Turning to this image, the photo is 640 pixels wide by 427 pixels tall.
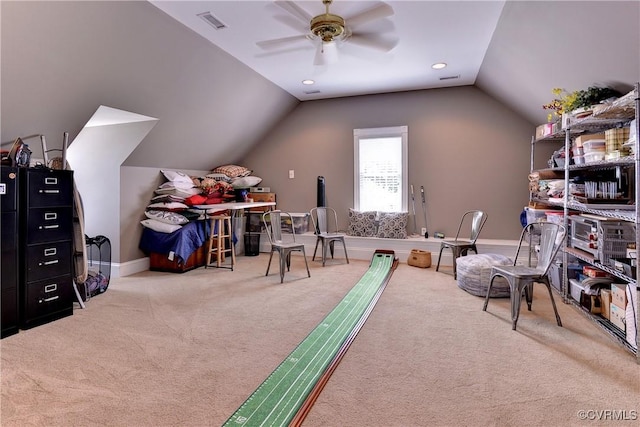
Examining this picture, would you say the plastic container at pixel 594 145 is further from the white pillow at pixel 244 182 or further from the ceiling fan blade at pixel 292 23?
the white pillow at pixel 244 182

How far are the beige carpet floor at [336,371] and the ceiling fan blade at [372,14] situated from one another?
242 centimetres

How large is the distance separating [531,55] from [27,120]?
183 inches

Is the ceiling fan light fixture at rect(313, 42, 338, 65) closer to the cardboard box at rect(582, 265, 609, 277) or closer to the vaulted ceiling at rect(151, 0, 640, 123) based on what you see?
the vaulted ceiling at rect(151, 0, 640, 123)

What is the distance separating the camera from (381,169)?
5707 mm

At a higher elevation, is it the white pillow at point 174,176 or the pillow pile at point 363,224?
the white pillow at point 174,176

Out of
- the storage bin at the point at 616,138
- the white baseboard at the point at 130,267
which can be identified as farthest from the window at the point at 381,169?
the white baseboard at the point at 130,267

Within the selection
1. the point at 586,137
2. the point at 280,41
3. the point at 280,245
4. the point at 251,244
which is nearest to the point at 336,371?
the point at 280,245

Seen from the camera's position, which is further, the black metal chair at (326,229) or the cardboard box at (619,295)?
the black metal chair at (326,229)

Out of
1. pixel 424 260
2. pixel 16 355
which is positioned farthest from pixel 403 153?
pixel 16 355

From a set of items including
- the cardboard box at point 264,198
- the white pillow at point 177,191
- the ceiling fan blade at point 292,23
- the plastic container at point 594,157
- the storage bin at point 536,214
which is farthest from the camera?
the cardboard box at point 264,198

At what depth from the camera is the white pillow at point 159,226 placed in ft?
14.8

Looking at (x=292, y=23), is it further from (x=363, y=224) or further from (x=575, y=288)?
(x=575, y=288)

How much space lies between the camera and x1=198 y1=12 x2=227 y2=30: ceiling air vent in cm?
305

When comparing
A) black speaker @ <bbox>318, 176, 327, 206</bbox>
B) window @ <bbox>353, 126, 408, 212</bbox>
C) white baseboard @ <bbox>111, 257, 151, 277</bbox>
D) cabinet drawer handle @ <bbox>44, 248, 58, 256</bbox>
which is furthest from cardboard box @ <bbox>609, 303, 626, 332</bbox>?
white baseboard @ <bbox>111, 257, 151, 277</bbox>
